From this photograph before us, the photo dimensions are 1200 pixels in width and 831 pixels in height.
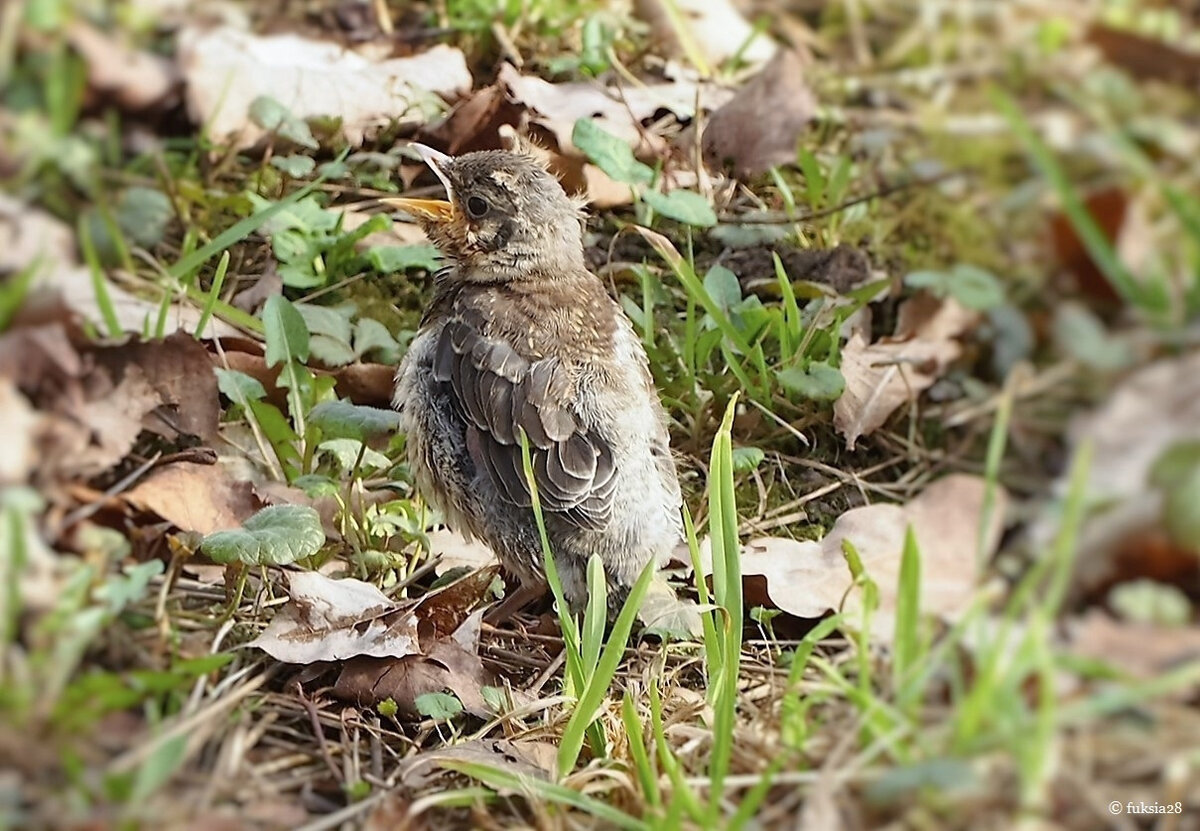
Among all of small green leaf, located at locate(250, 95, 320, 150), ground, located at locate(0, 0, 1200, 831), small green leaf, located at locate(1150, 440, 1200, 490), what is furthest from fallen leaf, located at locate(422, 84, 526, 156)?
small green leaf, located at locate(1150, 440, 1200, 490)

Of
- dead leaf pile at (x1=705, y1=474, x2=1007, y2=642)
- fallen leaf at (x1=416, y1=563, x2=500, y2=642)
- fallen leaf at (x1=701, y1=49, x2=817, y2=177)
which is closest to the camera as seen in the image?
dead leaf pile at (x1=705, y1=474, x2=1007, y2=642)

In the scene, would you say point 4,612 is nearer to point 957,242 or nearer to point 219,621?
point 219,621

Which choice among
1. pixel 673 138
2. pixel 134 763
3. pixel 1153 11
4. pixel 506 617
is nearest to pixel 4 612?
pixel 134 763

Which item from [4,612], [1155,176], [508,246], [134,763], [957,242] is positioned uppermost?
[1155,176]

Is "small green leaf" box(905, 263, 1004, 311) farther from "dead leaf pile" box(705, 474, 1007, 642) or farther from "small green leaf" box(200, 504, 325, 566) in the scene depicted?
"small green leaf" box(200, 504, 325, 566)

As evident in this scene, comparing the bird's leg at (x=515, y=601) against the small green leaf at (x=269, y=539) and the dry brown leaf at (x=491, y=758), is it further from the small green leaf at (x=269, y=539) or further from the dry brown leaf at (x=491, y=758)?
the small green leaf at (x=269, y=539)

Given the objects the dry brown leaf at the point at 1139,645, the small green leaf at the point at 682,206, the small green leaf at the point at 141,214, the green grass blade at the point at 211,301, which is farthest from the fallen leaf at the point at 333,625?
the dry brown leaf at the point at 1139,645
